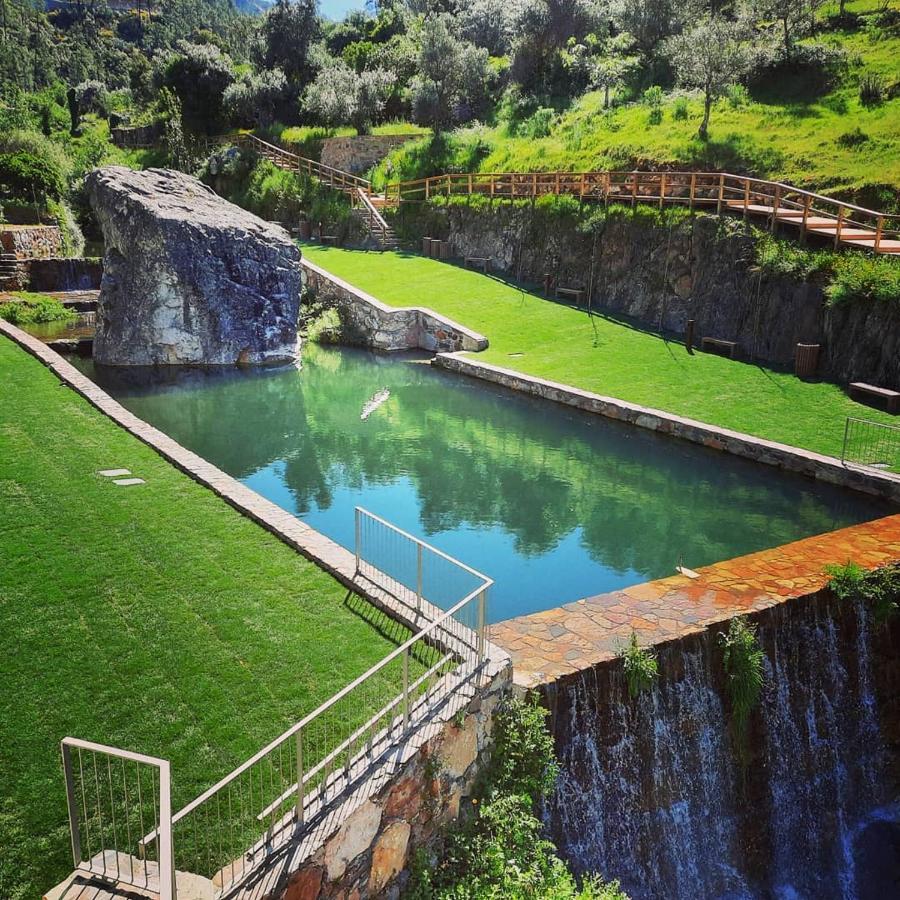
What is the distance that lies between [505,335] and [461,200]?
12.1 meters

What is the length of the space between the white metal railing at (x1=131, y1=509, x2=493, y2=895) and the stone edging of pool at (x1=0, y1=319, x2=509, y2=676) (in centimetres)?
13

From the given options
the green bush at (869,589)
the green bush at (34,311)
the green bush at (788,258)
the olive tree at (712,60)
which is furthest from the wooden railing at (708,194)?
the green bush at (34,311)

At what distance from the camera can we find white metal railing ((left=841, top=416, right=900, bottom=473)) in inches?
636

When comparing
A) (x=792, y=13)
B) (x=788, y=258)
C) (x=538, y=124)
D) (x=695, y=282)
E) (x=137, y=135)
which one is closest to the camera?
(x=788, y=258)

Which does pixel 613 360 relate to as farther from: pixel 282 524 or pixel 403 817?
pixel 403 817

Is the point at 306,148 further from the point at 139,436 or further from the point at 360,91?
the point at 139,436

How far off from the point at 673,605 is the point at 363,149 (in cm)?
4174

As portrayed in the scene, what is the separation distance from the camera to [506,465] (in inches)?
720

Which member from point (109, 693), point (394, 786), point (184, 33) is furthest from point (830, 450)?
point (184, 33)

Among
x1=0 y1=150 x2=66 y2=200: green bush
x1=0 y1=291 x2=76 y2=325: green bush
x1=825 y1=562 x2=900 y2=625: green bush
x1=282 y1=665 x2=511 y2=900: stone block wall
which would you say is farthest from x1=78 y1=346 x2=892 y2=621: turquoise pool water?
x1=0 y1=150 x2=66 y2=200: green bush

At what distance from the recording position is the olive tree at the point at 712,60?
34219 millimetres

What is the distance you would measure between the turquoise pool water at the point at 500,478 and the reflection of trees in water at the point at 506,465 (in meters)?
0.05

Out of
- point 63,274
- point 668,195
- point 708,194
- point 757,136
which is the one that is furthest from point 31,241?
point 757,136

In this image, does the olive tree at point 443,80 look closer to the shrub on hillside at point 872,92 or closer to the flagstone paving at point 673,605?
the shrub on hillside at point 872,92
